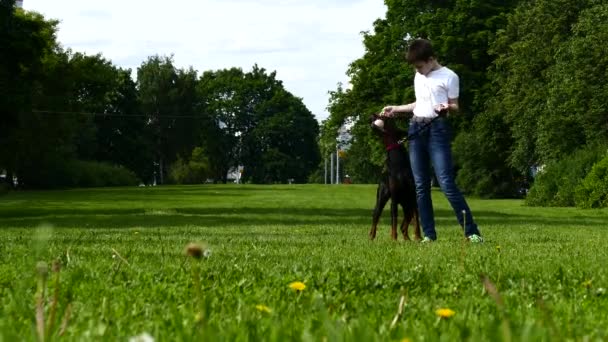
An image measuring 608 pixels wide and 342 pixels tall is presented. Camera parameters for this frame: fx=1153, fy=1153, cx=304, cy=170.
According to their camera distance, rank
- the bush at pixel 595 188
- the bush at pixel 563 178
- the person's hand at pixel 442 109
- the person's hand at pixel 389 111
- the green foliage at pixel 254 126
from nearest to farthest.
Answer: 1. the person's hand at pixel 442 109
2. the person's hand at pixel 389 111
3. the bush at pixel 595 188
4. the bush at pixel 563 178
5. the green foliage at pixel 254 126

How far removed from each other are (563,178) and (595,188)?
467 centimetres

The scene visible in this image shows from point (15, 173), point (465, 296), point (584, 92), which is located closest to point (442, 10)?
point (584, 92)

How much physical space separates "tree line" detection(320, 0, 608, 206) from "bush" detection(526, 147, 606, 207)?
6cm

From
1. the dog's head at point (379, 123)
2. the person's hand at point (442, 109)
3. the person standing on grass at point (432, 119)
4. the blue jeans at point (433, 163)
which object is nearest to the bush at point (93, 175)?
the dog's head at point (379, 123)

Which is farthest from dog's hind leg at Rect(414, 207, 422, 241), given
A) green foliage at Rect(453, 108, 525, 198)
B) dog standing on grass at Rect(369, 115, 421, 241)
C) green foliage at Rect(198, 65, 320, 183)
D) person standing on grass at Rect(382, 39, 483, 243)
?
green foliage at Rect(198, 65, 320, 183)

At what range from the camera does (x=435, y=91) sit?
11.9 meters

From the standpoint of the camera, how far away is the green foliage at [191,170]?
12431 cm

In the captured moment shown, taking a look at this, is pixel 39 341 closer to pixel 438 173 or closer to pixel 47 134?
pixel 438 173

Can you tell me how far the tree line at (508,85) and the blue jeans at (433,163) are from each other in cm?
3303

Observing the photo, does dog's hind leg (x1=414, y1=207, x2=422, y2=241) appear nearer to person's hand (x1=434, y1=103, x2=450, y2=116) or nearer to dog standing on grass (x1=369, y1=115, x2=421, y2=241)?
dog standing on grass (x1=369, y1=115, x2=421, y2=241)

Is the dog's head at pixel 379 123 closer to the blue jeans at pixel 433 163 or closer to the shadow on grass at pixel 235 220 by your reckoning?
the blue jeans at pixel 433 163

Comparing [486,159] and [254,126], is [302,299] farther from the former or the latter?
[254,126]

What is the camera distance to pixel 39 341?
111 inches

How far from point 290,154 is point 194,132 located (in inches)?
652
